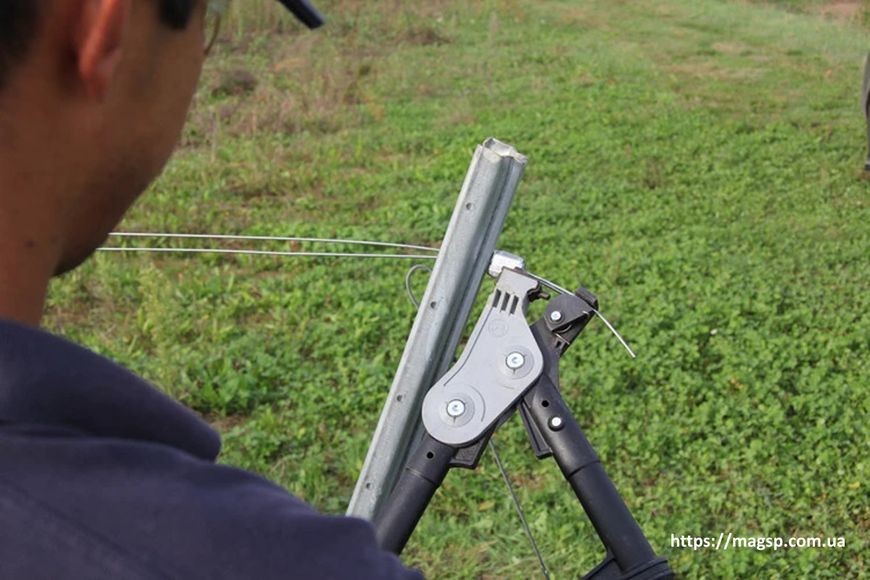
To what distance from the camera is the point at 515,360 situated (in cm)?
123

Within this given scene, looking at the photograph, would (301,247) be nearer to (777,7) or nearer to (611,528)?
(611,528)

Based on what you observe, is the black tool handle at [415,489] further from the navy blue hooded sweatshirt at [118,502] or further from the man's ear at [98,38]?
the man's ear at [98,38]

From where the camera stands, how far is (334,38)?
1048cm

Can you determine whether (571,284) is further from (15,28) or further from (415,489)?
(15,28)

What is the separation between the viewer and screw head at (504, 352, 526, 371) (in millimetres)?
1229

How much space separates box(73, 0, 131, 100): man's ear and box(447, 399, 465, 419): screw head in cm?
70

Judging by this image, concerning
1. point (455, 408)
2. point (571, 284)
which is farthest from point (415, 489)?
point (571, 284)

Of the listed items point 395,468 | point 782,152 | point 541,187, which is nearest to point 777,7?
point 782,152

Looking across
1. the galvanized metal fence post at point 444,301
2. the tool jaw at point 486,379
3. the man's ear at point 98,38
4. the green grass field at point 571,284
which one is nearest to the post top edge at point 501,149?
the galvanized metal fence post at point 444,301

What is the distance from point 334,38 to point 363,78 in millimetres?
1757

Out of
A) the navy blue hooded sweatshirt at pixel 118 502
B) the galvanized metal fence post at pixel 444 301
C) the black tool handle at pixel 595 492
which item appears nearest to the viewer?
the navy blue hooded sweatshirt at pixel 118 502

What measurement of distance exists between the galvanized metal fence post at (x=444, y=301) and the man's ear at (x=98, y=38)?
741 mm

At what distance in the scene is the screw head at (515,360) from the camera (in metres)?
1.23

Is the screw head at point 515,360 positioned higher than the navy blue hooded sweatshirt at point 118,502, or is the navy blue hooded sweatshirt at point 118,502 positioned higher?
the navy blue hooded sweatshirt at point 118,502
